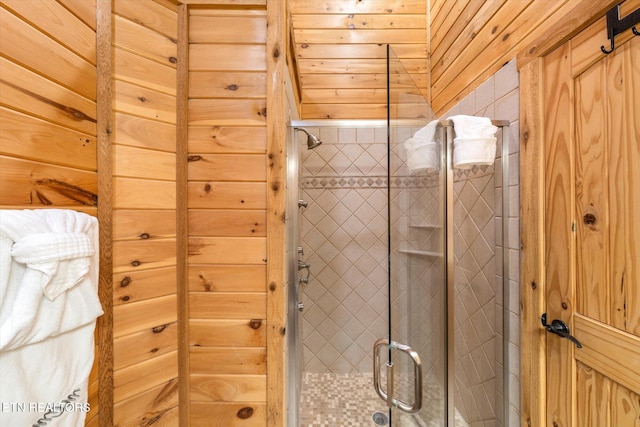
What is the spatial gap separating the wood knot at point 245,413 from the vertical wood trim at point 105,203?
435 mm

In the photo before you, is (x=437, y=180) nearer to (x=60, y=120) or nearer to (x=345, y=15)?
(x=60, y=120)

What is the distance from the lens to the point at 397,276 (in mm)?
915

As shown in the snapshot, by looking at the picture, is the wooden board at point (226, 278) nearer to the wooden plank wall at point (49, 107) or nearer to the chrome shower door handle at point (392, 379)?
the wooden plank wall at point (49, 107)

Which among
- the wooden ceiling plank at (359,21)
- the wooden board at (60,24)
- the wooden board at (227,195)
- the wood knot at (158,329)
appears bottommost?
the wood knot at (158,329)

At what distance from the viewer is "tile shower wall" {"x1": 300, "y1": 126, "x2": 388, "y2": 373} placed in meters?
1.91

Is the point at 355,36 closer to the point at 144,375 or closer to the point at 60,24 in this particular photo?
the point at 60,24

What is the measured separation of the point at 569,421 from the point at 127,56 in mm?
2175

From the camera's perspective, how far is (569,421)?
89 centimetres

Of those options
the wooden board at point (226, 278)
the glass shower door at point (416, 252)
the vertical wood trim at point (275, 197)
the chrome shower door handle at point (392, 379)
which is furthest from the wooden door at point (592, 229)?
the wooden board at point (226, 278)

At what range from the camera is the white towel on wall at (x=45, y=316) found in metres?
0.51

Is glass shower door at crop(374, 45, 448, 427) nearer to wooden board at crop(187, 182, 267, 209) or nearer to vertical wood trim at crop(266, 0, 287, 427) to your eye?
vertical wood trim at crop(266, 0, 287, 427)

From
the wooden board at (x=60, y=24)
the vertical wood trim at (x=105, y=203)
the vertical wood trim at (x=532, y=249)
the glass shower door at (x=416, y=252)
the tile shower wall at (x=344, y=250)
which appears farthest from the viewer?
the tile shower wall at (x=344, y=250)

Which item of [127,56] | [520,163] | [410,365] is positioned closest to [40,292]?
[127,56]

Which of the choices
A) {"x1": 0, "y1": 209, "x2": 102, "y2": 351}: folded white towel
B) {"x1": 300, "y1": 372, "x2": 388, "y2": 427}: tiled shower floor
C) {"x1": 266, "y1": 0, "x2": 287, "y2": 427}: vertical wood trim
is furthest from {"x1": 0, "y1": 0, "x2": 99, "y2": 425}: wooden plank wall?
{"x1": 300, "y1": 372, "x2": 388, "y2": 427}: tiled shower floor
